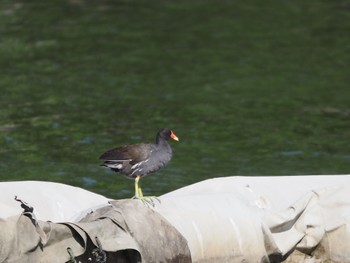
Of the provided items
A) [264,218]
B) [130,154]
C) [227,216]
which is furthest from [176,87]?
[227,216]

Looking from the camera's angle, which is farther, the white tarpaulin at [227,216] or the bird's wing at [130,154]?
the bird's wing at [130,154]

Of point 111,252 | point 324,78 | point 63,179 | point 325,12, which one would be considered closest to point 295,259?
point 111,252

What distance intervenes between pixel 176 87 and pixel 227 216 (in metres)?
8.90

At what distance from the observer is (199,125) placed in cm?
1722

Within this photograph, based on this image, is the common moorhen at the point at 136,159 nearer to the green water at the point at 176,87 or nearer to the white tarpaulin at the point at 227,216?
the white tarpaulin at the point at 227,216

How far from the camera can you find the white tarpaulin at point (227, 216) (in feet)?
32.6

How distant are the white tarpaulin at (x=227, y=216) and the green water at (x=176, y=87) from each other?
2558mm

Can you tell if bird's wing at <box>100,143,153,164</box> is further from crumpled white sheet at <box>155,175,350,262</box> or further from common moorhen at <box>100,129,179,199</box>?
crumpled white sheet at <box>155,175,350,262</box>

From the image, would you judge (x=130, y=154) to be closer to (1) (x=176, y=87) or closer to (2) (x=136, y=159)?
(2) (x=136, y=159)

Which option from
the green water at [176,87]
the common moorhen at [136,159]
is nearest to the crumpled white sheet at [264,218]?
the common moorhen at [136,159]

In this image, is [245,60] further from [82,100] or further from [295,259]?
[295,259]

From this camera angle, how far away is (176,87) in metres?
19.3

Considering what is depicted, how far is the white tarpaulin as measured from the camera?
32.6ft

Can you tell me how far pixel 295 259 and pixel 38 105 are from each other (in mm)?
7912
